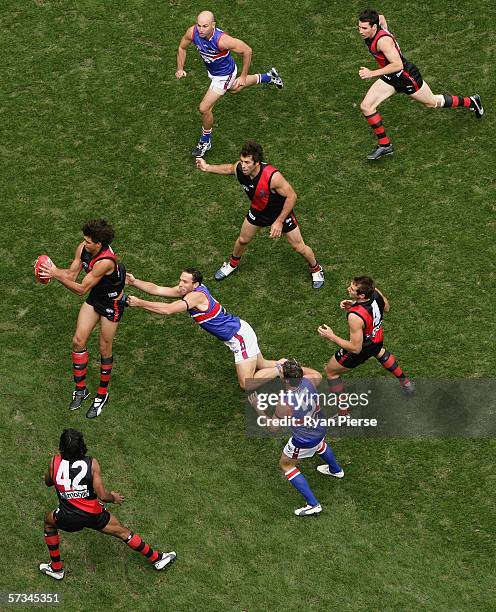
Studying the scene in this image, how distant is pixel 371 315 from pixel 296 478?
7.81 ft

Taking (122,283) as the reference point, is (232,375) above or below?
below

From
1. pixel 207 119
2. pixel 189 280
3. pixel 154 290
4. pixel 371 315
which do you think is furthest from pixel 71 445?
pixel 207 119

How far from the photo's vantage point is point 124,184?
18359 mm

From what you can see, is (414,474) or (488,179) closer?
(414,474)

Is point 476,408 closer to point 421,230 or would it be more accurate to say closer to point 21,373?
point 421,230

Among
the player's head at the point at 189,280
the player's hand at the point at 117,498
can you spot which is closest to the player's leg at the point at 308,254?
the player's head at the point at 189,280

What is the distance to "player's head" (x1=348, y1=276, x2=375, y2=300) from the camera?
46.1 feet

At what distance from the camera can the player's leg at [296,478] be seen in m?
14.2

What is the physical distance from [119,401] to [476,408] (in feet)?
16.9

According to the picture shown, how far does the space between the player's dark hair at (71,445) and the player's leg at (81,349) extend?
2447 mm

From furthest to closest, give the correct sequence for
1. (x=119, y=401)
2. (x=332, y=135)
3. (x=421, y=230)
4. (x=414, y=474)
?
(x=332, y=135) < (x=421, y=230) < (x=119, y=401) < (x=414, y=474)

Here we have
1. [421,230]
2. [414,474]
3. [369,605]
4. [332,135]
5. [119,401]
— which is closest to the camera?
[369,605]

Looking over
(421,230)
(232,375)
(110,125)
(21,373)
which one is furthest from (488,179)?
(21,373)

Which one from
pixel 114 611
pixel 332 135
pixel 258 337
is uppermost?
pixel 332 135
